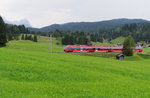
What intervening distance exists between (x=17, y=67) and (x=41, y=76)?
3037 millimetres

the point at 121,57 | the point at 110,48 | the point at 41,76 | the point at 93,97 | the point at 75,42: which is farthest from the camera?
the point at 75,42

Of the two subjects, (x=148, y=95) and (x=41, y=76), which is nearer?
(x=148, y=95)

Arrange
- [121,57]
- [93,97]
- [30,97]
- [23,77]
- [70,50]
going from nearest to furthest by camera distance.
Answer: [30,97] < [93,97] < [23,77] < [121,57] < [70,50]

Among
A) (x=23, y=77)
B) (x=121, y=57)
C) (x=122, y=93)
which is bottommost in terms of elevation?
(x=121, y=57)

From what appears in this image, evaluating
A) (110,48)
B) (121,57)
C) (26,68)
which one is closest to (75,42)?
(110,48)

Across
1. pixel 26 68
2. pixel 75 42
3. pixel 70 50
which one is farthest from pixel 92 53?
pixel 75 42

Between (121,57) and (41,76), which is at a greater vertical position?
(41,76)

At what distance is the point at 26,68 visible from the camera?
13.6 metres

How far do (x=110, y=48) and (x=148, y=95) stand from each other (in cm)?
→ 7231

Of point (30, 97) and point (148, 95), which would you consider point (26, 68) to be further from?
point (148, 95)

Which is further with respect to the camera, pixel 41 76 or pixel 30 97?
pixel 41 76

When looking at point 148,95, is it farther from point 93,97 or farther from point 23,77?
point 23,77

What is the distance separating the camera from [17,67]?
13398mm

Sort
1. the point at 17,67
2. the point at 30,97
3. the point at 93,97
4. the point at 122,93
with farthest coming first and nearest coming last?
the point at 17,67, the point at 122,93, the point at 93,97, the point at 30,97
